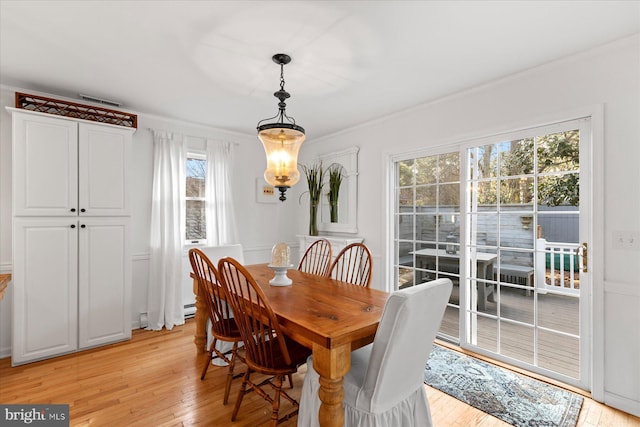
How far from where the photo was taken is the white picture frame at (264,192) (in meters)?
4.65

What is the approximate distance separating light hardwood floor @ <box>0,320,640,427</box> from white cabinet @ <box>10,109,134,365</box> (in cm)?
29

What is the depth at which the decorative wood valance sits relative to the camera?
108 inches

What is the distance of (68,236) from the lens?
2.92 metres

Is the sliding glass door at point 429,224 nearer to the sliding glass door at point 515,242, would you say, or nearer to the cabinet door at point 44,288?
the sliding glass door at point 515,242

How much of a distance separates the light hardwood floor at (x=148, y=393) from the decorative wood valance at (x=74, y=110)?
7.52ft

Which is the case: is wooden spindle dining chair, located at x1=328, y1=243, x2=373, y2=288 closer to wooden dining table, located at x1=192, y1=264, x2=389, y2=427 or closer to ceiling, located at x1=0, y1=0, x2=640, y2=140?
wooden dining table, located at x1=192, y1=264, x2=389, y2=427

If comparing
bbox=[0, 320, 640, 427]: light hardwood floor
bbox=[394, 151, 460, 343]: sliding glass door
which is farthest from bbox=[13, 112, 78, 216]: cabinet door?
bbox=[394, 151, 460, 343]: sliding glass door

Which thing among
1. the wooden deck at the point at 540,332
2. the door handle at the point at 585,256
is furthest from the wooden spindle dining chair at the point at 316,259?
the door handle at the point at 585,256

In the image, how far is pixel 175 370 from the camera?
2.64 metres

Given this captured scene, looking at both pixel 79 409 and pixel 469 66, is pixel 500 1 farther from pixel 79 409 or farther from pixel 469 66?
pixel 79 409

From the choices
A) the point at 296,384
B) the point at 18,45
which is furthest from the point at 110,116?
the point at 296,384

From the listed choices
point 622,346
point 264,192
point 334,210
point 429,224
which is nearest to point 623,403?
point 622,346

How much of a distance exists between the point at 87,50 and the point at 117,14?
0.63m

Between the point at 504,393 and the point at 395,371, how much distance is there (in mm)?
1385
